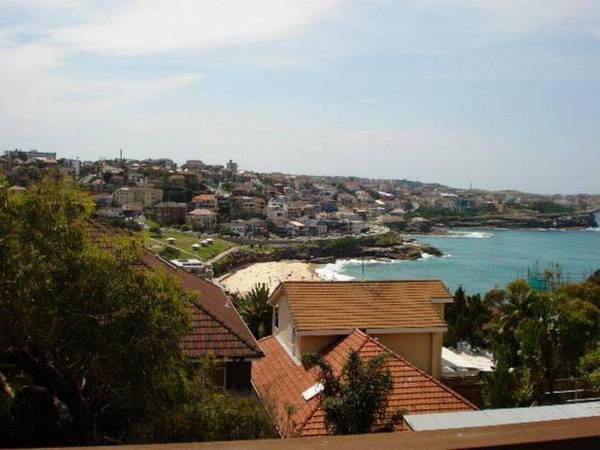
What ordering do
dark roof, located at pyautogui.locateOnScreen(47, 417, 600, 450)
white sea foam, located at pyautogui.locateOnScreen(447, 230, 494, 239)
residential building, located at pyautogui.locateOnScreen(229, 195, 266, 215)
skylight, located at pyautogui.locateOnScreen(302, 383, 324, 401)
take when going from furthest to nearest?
white sea foam, located at pyautogui.locateOnScreen(447, 230, 494, 239) < residential building, located at pyautogui.locateOnScreen(229, 195, 266, 215) < skylight, located at pyautogui.locateOnScreen(302, 383, 324, 401) < dark roof, located at pyautogui.locateOnScreen(47, 417, 600, 450)

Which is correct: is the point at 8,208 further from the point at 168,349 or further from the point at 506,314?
the point at 506,314

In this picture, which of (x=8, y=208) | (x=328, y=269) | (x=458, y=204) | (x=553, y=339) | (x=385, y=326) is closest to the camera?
(x=8, y=208)

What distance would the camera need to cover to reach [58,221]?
6238 mm

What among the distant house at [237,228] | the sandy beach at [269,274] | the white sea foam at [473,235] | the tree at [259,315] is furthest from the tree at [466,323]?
the white sea foam at [473,235]

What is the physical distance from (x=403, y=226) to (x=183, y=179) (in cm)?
5476

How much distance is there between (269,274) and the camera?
76.4 meters

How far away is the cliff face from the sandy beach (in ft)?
284

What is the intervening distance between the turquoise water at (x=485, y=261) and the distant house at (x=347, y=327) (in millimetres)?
52567

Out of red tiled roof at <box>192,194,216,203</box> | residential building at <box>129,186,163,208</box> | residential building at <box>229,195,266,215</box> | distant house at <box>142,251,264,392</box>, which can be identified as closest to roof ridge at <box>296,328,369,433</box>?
distant house at <box>142,251,264,392</box>

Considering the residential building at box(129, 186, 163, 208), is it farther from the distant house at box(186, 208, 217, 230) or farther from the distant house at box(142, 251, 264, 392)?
the distant house at box(142, 251, 264, 392)

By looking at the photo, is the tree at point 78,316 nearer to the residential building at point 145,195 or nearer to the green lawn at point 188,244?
the green lawn at point 188,244

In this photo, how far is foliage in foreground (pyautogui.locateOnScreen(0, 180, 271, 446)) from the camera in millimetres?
5742

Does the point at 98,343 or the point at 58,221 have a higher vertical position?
the point at 58,221

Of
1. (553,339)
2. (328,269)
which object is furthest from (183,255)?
(553,339)
